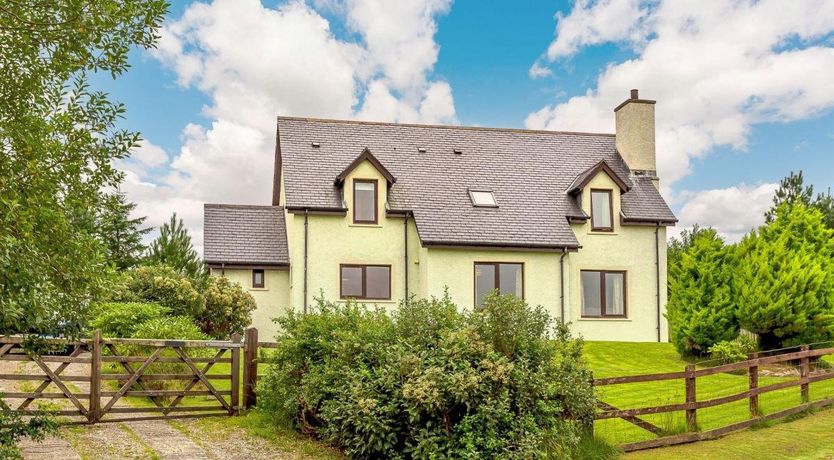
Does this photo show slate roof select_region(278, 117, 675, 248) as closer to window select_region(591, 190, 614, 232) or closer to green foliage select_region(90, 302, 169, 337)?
window select_region(591, 190, 614, 232)

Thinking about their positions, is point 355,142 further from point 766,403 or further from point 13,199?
point 13,199

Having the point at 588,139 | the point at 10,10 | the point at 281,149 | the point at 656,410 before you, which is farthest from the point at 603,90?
the point at 10,10

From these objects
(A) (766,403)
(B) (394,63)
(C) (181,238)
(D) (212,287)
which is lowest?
(A) (766,403)

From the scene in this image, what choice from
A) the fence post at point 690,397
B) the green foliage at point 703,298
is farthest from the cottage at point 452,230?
the fence post at point 690,397

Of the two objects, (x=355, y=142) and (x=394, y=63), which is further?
(x=355, y=142)

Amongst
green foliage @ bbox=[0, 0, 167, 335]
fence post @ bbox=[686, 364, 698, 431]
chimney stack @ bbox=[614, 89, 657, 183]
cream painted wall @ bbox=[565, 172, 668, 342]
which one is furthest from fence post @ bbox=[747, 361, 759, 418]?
chimney stack @ bbox=[614, 89, 657, 183]

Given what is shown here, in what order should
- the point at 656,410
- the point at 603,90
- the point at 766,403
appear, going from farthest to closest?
the point at 603,90, the point at 766,403, the point at 656,410

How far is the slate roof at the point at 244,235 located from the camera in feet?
79.9

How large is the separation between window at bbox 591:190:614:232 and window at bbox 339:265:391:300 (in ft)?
25.7

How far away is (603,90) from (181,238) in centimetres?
2351

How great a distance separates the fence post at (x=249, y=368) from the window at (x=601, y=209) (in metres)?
16.0

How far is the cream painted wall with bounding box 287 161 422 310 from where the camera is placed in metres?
23.9

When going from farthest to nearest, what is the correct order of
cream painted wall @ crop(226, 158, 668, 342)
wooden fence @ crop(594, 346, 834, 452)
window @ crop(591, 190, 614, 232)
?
window @ crop(591, 190, 614, 232) → cream painted wall @ crop(226, 158, 668, 342) → wooden fence @ crop(594, 346, 834, 452)

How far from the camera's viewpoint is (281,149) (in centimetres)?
2627
